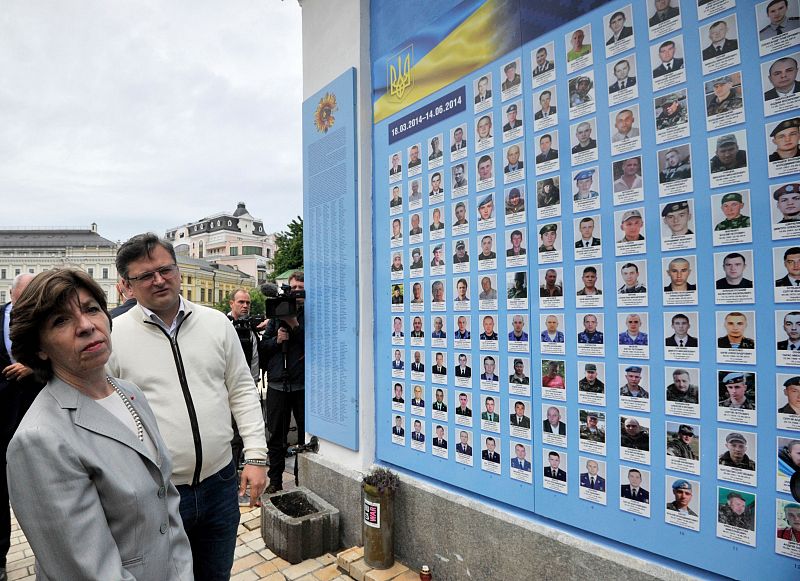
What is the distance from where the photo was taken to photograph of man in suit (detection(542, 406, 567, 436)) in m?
2.28

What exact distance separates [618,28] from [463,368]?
1891mm

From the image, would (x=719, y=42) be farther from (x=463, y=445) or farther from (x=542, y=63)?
(x=463, y=445)

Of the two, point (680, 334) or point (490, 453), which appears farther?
point (490, 453)

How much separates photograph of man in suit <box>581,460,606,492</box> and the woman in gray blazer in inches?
67.0

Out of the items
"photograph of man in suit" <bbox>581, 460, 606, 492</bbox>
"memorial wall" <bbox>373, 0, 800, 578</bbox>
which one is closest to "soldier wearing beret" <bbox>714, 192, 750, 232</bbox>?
"memorial wall" <bbox>373, 0, 800, 578</bbox>

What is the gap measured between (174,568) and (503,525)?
5.47 ft

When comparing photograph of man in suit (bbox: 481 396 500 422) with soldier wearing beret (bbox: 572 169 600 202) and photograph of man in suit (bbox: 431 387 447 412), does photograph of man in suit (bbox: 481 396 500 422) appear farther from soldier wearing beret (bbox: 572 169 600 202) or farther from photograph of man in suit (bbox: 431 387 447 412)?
soldier wearing beret (bbox: 572 169 600 202)

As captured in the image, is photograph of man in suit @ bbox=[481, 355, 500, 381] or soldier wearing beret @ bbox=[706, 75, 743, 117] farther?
photograph of man in suit @ bbox=[481, 355, 500, 381]

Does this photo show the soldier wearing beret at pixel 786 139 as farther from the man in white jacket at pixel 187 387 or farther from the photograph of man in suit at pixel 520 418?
the man in white jacket at pixel 187 387

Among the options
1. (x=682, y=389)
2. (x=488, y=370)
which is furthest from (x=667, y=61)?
(x=488, y=370)

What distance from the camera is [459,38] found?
9.36ft

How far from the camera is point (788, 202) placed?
164cm

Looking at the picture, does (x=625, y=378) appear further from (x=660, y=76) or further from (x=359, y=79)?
(x=359, y=79)

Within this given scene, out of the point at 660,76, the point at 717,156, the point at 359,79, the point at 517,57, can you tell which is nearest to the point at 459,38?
the point at 517,57
